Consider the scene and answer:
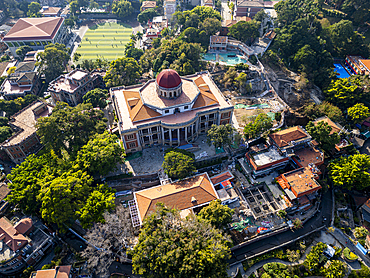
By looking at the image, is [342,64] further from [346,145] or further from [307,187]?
[307,187]

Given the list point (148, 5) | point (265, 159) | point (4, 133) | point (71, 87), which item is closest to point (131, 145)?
point (71, 87)

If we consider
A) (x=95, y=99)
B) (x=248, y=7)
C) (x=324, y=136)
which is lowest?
(x=324, y=136)

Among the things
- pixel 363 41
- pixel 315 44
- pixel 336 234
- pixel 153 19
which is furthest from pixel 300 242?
pixel 153 19

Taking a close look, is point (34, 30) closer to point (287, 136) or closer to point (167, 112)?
point (167, 112)

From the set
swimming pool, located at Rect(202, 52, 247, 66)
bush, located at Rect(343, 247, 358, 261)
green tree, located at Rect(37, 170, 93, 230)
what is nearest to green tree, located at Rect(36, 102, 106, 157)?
green tree, located at Rect(37, 170, 93, 230)

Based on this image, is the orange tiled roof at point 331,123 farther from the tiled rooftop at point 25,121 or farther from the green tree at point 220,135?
the tiled rooftop at point 25,121
